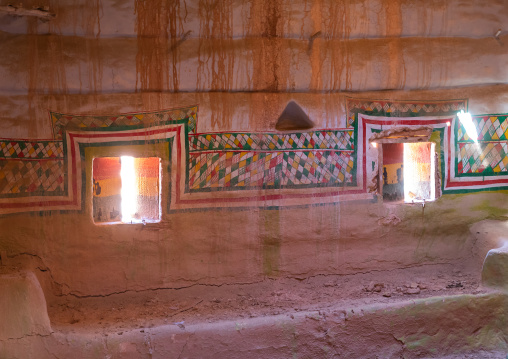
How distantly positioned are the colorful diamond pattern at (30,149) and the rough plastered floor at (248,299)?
1461mm

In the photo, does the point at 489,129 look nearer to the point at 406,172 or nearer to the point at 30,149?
the point at 406,172

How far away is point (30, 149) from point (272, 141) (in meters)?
2.46

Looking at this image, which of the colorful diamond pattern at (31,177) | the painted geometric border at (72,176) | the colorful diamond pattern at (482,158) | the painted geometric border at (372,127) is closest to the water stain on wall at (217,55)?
the painted geometric border at (72,176)

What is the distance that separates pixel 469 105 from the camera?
209 inches

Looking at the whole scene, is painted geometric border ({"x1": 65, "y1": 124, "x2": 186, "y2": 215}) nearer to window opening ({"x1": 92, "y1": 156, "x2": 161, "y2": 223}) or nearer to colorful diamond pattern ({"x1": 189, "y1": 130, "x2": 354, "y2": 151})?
window opening ({"x1": 92, "y1": 156, "x2": 161, "y2": 223})

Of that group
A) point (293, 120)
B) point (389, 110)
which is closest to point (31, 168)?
point (293, 120)

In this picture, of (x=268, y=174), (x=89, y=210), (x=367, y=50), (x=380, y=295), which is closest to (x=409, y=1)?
(x=367, y=50)

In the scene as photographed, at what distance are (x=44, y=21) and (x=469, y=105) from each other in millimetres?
4778

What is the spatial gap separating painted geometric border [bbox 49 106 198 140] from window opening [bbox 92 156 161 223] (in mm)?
494

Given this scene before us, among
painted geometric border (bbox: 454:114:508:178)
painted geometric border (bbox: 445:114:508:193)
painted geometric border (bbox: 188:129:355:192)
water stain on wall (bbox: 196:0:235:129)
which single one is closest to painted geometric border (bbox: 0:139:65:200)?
painted geometric border (bbox: 188:129:355:192)

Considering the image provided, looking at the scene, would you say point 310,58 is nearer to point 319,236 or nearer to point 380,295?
point 319,236

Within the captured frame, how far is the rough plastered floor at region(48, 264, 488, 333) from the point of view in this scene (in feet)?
14.0

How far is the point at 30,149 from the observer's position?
4.43 m

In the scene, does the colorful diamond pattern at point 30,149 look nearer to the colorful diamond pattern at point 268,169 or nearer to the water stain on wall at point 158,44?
the water stain on wall at point 158,44
